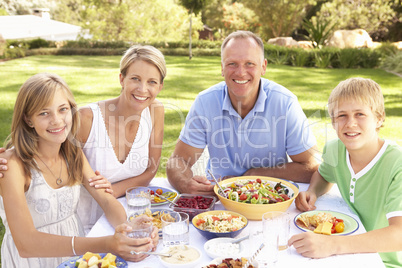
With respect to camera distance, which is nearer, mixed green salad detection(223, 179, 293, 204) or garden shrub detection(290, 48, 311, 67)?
mixed green salad detection(223, 179, 293, 204)

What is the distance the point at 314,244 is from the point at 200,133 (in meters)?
1.43

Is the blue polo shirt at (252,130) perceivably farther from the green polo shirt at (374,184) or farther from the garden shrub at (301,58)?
the garden shrub at (301,58)

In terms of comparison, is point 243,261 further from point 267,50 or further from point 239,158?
point 267,50

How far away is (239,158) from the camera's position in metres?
2.95

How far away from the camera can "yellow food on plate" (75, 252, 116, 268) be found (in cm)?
155

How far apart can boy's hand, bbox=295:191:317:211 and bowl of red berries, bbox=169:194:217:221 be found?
1.55 ft

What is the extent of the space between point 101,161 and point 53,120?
1.94 ft

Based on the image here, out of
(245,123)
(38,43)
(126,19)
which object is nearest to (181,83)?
(245,123)

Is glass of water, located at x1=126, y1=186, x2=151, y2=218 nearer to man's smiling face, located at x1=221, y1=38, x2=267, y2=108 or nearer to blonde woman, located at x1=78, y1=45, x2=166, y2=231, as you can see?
blonde woman, located at x1=78, y1=45, x2=166, y2=231

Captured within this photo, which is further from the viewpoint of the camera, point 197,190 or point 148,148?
point 148,148

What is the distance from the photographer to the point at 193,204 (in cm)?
206

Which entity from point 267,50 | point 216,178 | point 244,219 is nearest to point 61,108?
point 216,178

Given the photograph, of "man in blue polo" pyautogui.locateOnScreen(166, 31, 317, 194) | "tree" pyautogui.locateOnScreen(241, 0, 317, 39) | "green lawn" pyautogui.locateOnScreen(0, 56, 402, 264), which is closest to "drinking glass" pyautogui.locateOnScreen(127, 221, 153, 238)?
"man in blue polo" pyautogui.locateOnScreen(166, 31, 317, 194)

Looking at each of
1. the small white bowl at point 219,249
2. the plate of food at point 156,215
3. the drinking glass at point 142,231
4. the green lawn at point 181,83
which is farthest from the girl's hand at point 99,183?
the green lawn at point 181,83
